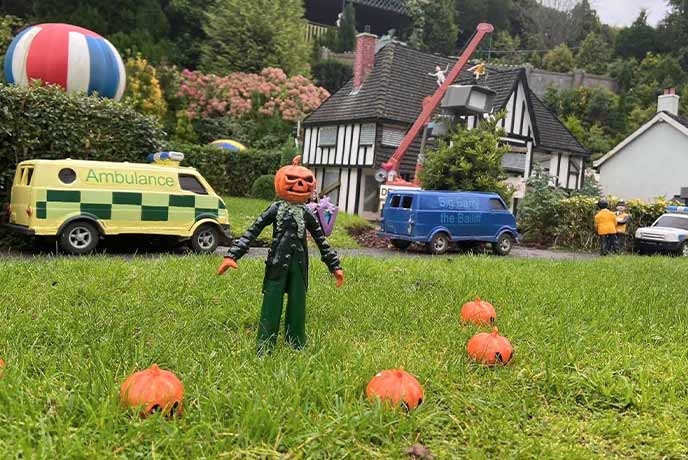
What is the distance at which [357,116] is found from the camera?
889 inches

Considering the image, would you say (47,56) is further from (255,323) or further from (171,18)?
(171,18)

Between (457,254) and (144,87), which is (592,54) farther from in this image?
(457,254)

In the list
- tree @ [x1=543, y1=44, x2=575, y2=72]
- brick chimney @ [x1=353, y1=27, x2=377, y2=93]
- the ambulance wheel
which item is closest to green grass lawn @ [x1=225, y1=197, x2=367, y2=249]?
the ambulance wheel

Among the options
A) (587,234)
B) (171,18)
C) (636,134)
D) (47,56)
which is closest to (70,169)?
(47,56)

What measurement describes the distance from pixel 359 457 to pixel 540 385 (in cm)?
154

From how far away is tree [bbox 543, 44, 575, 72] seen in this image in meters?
50.6

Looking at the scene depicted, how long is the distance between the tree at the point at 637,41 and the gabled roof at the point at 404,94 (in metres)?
31.2

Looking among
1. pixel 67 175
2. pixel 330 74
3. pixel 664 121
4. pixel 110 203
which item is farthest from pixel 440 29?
pixel 67 175

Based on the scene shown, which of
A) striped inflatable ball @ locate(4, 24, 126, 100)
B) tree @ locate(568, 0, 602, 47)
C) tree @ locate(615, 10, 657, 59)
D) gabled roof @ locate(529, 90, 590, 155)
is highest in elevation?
tree @ locate(568, 0, 602, 47)

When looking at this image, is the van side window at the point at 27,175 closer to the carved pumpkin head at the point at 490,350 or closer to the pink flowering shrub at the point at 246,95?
the carved pumpkin head at the point at 490,350

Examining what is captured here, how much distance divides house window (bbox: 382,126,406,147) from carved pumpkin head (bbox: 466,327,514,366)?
18.2 meters

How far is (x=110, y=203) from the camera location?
10023 mm

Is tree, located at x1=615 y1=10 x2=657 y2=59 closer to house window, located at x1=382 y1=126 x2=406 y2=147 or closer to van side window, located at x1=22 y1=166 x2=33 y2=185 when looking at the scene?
house window, located at x1=382 y1=126 x2=406 y2=147

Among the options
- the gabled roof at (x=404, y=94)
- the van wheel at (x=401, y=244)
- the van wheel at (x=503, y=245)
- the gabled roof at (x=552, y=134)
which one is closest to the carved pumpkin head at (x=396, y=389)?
the van wheel at (x=401, y=244)
